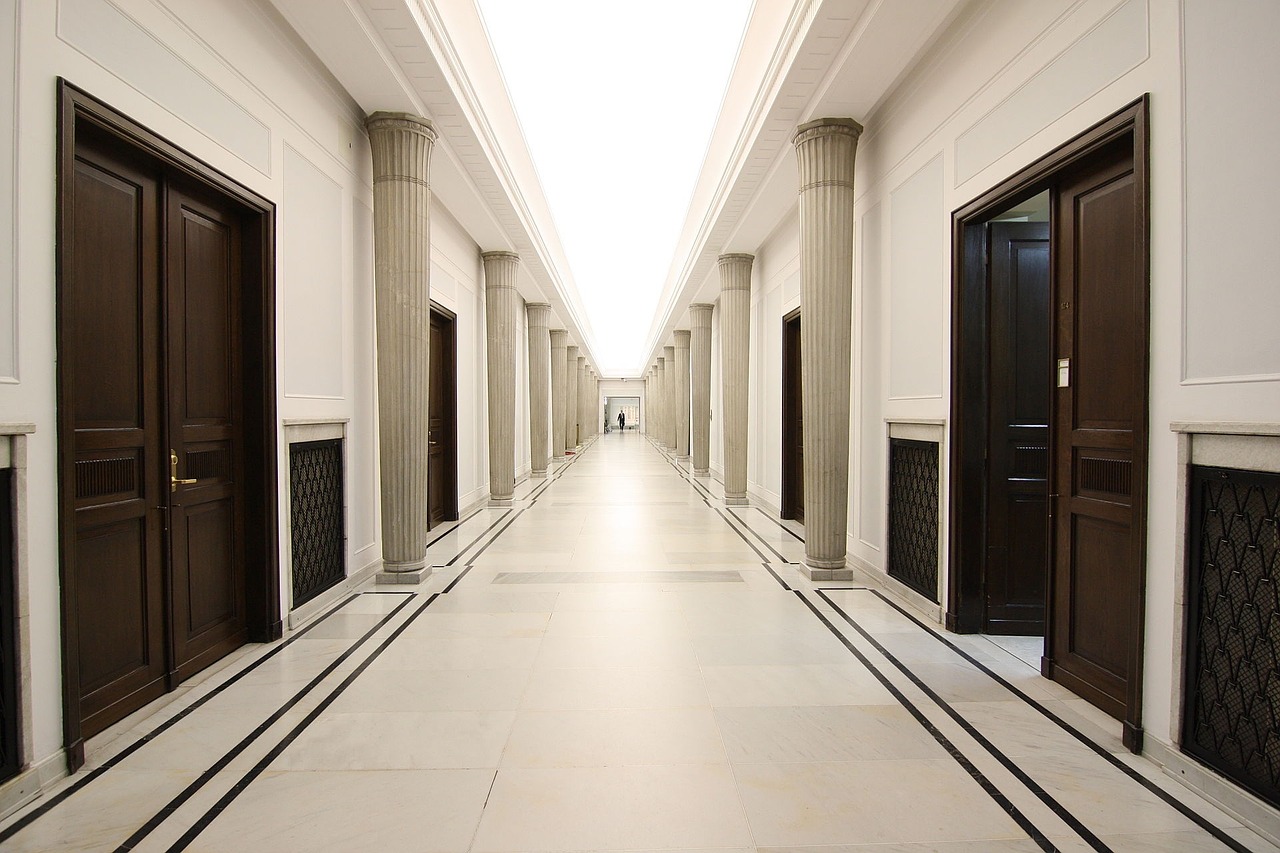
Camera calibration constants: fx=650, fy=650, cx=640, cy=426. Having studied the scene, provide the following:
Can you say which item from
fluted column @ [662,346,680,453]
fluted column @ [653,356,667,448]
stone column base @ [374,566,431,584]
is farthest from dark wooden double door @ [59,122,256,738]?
fluted column @ [653,356,667,448]

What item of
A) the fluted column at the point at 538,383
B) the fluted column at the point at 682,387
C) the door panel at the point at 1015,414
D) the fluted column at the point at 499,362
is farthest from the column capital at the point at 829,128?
the fluted column at the point at 682,387

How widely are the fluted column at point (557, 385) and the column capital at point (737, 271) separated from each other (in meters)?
9.24

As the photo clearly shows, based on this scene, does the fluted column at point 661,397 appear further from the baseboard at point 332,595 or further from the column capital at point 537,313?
the baseboard at point 332,595

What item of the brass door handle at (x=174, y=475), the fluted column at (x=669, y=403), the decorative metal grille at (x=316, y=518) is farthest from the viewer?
the fluted column at (x=669, y=403)

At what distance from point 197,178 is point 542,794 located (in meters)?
3.55

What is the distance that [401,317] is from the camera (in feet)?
17.6

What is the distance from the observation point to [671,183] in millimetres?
10398

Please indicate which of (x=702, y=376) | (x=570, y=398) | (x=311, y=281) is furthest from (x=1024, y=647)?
(x=570, y=398)

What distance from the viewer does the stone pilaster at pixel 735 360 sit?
1016 centimetres

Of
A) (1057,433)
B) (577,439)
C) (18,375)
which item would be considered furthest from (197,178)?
(577,439)

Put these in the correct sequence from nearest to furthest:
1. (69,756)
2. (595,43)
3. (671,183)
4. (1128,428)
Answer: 1. (69,756)
2. (1128,428)
3. (595,43)
4. (671,183)

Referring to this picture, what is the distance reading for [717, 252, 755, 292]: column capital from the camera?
33.5 ft

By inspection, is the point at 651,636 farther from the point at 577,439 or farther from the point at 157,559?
the point at 577,439

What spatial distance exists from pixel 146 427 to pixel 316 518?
5.52 ft
